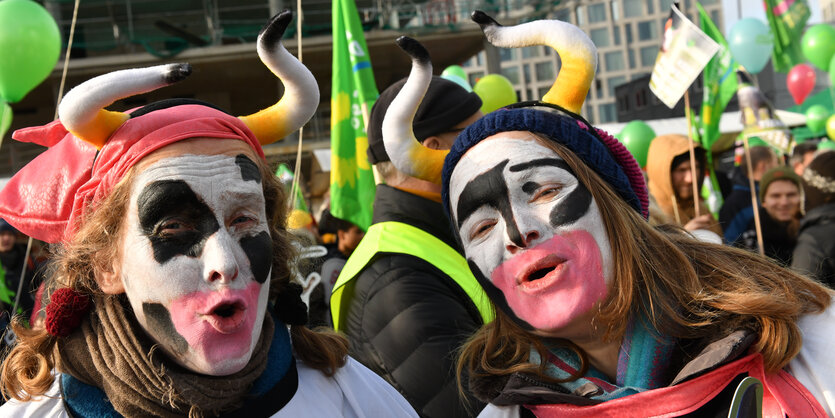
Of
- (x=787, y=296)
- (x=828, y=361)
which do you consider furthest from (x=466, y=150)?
(x=828, y=361)

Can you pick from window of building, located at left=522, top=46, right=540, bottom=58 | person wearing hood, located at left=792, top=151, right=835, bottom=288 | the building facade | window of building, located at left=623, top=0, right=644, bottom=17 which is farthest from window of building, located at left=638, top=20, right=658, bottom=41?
person wearing hood, located at left=792, top=151, right=835, bottom=288

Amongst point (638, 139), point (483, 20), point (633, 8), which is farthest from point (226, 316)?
point (633, 8)

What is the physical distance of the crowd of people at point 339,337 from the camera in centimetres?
181

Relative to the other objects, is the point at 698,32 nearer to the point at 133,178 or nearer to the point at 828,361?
the point at 828,361

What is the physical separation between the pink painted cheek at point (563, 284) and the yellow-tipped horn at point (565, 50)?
42 cm

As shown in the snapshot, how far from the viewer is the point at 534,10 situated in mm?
21906

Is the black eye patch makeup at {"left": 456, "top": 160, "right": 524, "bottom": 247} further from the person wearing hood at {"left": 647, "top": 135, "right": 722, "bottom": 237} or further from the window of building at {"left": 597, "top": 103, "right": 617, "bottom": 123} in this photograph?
the window of building at {"left": 597, "top": 103, "right": 617, "bottom": 123}

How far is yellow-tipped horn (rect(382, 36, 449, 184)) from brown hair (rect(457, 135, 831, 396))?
33 centimetres

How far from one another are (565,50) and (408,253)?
898 millimetres

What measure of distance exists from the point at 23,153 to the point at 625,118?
28.9 m

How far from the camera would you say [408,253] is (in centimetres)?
268

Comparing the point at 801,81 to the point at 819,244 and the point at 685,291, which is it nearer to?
the point at 819,244

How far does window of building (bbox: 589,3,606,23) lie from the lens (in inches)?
3009

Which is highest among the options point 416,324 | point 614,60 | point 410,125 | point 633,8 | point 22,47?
point 633,8
